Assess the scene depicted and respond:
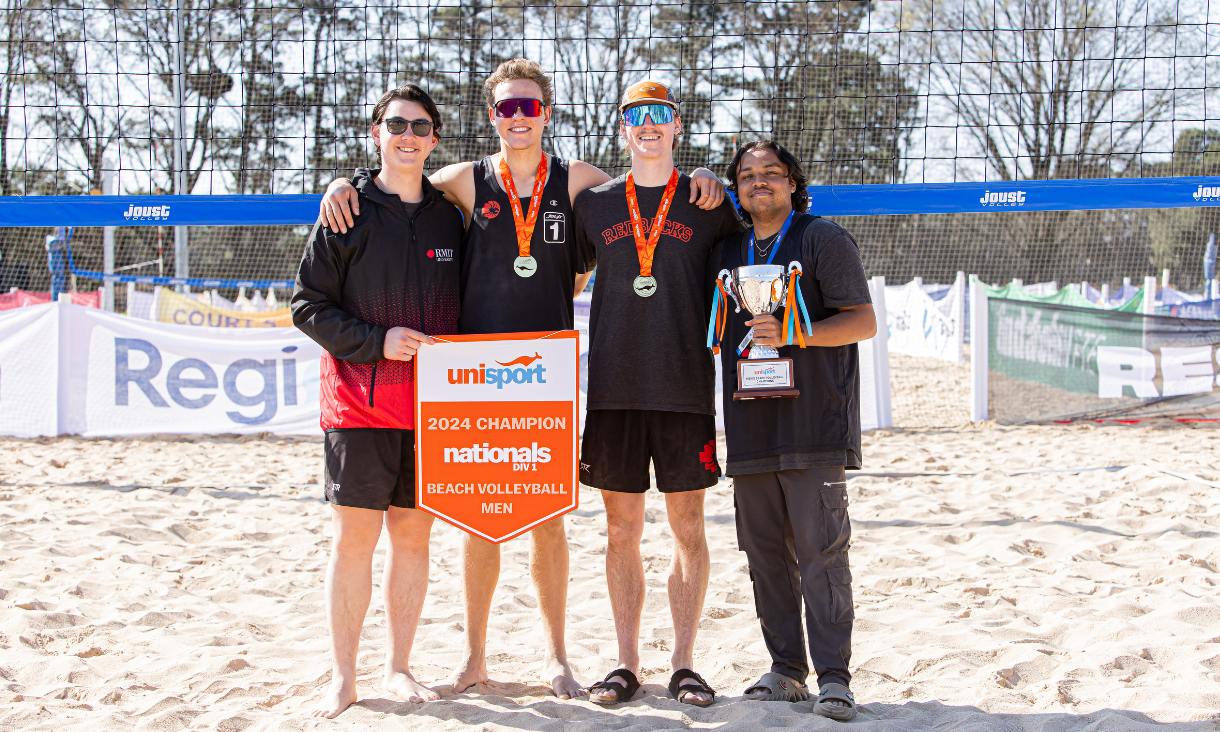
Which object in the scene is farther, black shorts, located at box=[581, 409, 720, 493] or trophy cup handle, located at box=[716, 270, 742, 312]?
black shorts, located at box=[581, 409, 720, 493]

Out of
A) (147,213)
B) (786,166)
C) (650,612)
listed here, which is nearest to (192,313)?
(147,213)

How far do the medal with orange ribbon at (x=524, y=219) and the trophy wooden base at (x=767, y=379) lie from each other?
2.54 feet

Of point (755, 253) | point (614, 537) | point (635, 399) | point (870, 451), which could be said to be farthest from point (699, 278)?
point (870, 451)

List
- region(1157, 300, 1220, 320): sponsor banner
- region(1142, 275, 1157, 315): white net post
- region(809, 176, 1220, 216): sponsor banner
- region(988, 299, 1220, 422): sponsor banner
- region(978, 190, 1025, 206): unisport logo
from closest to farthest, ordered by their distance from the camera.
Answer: region(809, 176, 1220, 216): sponsor banner → region(978, 190, 1025, 206): unisport logo → region(988, 299, 1220, 422): sponsor banner → region(1157, 300, 1220, 320): sponsor banner → region(1142, 275, 1157, 315): white net post

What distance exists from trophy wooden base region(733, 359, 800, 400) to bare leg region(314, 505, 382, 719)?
127 cm

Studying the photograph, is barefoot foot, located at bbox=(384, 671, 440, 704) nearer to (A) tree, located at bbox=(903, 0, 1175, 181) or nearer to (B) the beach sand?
(B) the beach sand

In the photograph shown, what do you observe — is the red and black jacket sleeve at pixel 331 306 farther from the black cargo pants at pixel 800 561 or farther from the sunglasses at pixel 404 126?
the black cargo pants at pixel 800 561

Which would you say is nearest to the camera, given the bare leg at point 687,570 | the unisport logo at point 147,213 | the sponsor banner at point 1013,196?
the bare leg at point 687,570

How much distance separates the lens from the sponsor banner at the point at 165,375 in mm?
9602

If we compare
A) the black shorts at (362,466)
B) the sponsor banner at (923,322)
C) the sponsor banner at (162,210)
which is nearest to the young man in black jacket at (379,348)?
the black shorts at (362,466)

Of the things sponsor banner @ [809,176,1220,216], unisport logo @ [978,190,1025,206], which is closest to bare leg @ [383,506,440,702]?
sponsor banner @ [809,176,1220,216]

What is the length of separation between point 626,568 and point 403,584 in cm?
75

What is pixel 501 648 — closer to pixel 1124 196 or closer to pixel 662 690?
pixel 662 690

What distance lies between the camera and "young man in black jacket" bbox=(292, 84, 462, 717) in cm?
321
